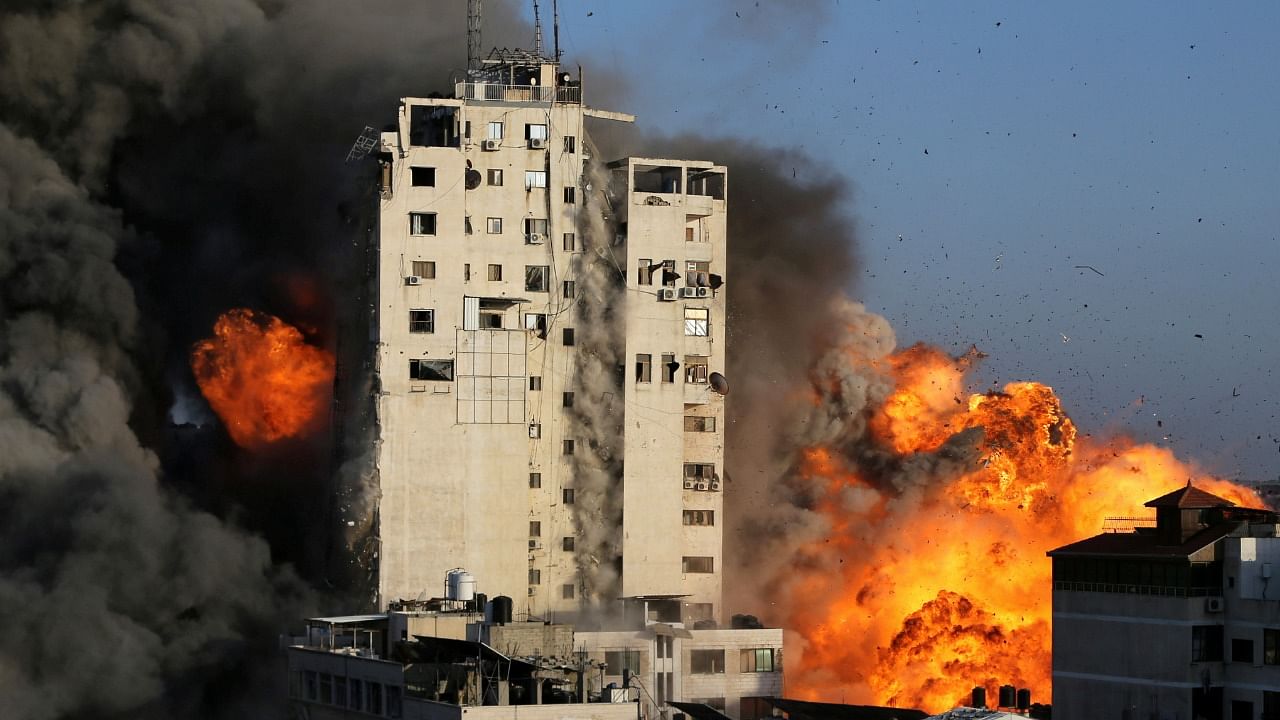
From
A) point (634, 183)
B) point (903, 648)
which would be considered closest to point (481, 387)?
point (634, 183)

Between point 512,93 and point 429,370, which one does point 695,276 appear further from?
point 429,370

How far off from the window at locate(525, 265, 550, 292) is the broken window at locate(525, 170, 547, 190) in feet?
11.4

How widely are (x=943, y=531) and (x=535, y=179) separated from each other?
24678 millimetres

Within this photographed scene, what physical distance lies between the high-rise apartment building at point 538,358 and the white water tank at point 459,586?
8.11m

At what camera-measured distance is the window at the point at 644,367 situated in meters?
128

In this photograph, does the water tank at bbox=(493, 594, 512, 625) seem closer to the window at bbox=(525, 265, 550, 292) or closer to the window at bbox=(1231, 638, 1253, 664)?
the window at bbox=(525, 265, 550, 292)

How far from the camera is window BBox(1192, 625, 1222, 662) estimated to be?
105562mm

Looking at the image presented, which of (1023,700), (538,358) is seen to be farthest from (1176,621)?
(538,358)

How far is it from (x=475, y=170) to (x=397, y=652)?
25569 mm

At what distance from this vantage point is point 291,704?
377 ft

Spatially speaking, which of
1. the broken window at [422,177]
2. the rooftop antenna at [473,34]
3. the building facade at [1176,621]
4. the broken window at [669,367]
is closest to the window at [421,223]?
the broken window at [422,177]

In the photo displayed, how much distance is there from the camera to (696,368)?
129250 millimetres

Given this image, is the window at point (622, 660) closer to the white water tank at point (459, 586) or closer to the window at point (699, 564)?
the white water tank at point (459, 586)

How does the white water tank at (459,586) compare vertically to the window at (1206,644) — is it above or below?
above
